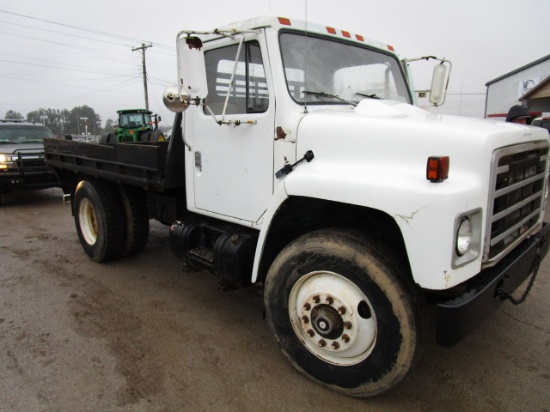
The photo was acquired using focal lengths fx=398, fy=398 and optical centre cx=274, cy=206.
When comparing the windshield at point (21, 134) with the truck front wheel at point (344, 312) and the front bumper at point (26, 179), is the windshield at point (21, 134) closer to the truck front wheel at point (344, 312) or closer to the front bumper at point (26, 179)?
the front bumper at point (26, 179)

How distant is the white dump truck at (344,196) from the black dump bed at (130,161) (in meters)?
0.02

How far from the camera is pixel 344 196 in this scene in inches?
85.2

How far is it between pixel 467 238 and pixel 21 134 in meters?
10.7

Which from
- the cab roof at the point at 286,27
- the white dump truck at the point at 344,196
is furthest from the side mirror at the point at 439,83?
the cab roof at the point at 286,27

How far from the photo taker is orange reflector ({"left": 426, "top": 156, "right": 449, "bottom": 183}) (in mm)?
1906

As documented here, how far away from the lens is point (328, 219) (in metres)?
2.74

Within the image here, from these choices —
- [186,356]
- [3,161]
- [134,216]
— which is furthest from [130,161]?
[3,161]

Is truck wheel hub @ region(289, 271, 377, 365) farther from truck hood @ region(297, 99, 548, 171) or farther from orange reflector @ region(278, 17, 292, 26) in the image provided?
orange reflector @ region(278, 17, 292, 26)

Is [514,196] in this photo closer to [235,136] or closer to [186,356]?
[235,136]

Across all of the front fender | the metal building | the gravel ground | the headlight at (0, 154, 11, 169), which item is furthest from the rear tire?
the metal building

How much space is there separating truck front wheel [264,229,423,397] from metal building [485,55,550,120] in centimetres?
1711

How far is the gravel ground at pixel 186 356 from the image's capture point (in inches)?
94.9

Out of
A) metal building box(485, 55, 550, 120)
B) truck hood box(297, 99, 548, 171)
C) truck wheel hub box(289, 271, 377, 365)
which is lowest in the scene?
truck wheel hub box(289, 271, 377, 365)

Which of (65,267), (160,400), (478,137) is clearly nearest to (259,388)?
(160,400)
